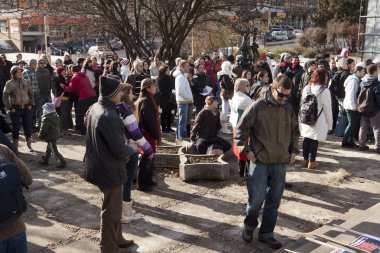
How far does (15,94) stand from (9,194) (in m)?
6.04

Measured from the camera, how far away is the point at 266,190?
16.3 ft

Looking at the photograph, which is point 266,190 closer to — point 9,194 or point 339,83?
point 9,194

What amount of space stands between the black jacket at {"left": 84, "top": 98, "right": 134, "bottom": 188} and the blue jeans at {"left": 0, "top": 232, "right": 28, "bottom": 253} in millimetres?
1170

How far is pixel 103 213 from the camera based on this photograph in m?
4.51

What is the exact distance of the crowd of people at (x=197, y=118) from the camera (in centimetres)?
A: 446

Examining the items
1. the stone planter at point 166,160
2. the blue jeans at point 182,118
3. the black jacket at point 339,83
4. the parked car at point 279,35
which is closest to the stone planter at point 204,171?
the stone planter at point 166,160

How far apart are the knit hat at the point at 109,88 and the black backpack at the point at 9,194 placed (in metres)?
1.39

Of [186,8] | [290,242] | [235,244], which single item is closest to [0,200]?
[235,244]

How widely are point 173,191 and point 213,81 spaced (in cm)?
647

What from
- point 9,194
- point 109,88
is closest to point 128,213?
point 109,88

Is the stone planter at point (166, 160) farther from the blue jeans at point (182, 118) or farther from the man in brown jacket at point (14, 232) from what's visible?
the man in brown jacket at point (14, 232)

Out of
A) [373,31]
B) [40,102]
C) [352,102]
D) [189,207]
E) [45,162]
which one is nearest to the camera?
[189,207]

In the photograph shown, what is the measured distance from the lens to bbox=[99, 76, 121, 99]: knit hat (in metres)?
4.36

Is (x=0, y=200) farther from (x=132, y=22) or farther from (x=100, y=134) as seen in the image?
(x=132, y=22)
